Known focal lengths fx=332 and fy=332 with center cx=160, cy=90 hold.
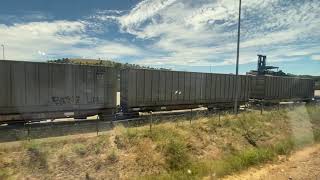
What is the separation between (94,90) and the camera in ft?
70.2

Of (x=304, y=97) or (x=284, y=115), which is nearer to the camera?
(x=284, y=115)

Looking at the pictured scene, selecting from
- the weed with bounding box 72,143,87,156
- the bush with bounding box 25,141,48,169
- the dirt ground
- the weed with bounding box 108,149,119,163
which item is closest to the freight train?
the bush with bounding box 25,141,48,169

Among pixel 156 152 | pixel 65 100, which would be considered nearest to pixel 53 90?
pixel 65 100

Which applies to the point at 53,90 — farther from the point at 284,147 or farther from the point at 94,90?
the point at 284,147

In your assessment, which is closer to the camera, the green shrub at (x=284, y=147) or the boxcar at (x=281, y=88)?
the green shrub at (x=284, y=147)

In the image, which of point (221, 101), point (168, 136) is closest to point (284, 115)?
point (221, 101)

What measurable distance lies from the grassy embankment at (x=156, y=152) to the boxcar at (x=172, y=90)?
5272 mm

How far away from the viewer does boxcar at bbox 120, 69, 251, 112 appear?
2412 cm

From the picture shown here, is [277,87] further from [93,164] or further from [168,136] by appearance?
[93,164]

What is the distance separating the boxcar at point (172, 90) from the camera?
79.2 ft

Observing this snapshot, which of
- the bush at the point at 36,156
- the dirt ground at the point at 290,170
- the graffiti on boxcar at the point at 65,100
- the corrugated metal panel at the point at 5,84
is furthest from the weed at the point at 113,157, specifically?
the corrugated metal panel at the point at 5,84

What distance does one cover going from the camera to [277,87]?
136 ft

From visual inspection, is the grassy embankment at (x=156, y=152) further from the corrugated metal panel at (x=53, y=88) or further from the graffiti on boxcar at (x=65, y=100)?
the corrugated metal panel at (x=53, y=88)

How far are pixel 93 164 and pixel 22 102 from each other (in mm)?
7421
